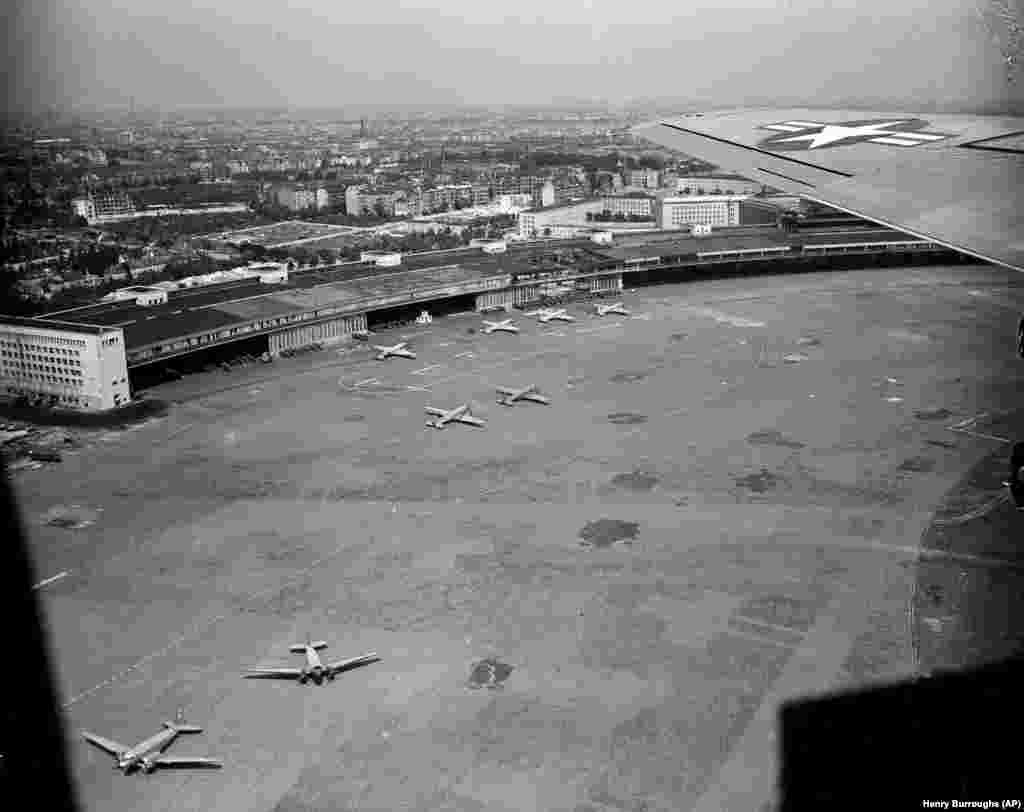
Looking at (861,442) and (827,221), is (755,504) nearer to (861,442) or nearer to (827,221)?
(861,442)

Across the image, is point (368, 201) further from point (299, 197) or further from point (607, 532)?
point (607, 532)

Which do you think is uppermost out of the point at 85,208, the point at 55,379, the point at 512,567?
the point at 85,208

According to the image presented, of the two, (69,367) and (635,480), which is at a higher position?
(69,367)

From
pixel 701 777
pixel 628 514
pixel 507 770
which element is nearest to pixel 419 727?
pixel 507 770

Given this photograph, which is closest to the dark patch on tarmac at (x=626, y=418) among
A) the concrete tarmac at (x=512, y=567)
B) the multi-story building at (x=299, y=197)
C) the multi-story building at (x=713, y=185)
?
the concrete tarmac at (x=512, y=567)

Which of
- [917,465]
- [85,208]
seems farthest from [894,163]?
[85,208]

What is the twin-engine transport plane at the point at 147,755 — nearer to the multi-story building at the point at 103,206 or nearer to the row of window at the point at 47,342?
the row of window at the point at 47,342

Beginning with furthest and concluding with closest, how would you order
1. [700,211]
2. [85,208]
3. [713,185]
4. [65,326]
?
[713,185] < [700,211] < [85,208] < [65,326]
